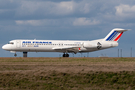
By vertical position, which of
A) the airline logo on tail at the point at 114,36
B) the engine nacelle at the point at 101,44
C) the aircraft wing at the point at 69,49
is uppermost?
the airline logo on tail at the point at 114,36

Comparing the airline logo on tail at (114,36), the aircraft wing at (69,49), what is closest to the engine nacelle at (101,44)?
the airline logo on tail at (114,36)

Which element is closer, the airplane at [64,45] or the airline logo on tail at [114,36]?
the airplane at [64,45]

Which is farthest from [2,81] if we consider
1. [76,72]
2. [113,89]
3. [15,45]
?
[15,45]

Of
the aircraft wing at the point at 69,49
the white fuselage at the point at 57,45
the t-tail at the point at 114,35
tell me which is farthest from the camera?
the t-tail at the point at 114,35

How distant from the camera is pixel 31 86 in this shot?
2267 centimetres

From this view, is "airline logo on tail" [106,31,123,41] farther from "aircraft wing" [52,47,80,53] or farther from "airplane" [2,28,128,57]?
"aircraft wing" [52,47,80,53]

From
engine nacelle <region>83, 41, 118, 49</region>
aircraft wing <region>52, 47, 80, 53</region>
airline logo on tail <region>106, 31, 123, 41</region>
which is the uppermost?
airline logo on tail <region>106, 31, 123, 41</region>

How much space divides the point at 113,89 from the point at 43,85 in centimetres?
590

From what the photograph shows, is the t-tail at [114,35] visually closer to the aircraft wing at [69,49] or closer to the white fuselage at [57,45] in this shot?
the white fuselage at [57,45]

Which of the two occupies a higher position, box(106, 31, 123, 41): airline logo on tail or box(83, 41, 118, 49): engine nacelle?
box(106, 31, 123, 41): airline logo on tail

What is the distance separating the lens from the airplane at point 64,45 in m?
58.1

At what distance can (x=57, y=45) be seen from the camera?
60.3m

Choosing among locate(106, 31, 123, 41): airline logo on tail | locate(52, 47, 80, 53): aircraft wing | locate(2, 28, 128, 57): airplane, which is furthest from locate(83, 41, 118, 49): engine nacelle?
locate(52, 47, 80, 53): aircraft wing

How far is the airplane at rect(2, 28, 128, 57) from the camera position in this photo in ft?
190
